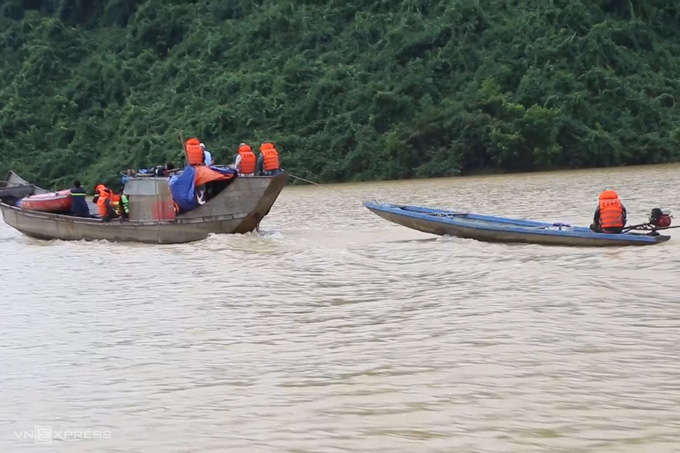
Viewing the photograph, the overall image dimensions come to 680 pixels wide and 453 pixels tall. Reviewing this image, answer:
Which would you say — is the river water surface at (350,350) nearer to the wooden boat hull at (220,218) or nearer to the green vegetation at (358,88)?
the wooden boat hull at (220,218)

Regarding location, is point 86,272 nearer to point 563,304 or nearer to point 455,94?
point 563,304

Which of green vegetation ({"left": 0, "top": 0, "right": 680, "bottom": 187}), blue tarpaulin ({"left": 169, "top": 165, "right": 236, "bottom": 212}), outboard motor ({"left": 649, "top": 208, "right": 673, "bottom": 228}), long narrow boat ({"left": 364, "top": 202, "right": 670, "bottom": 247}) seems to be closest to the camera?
long narrow boat ({"left": 364, "top": 202, "right": 670, "bottom": 247})

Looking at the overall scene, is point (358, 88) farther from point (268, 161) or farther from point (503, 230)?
point (503, 230)

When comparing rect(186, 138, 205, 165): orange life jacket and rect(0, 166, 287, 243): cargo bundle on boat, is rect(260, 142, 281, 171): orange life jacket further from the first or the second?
rect(186, 138, 205, 165): orange life jacket

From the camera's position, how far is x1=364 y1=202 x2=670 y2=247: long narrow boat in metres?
12.5

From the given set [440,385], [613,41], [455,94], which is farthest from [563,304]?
[613,41]

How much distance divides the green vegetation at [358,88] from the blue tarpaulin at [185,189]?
16851 mm

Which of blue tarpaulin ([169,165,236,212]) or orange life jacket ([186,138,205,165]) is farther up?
orange life jacket ([186,138,205,165])

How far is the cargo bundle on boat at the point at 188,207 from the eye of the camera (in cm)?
1620

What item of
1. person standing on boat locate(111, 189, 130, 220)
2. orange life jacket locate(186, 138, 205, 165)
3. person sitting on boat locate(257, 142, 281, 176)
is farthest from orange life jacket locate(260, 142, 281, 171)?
person standing on boat locate(111, 189, 130, 220)

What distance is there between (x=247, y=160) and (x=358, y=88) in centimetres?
1907

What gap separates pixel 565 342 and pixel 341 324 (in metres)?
2.05

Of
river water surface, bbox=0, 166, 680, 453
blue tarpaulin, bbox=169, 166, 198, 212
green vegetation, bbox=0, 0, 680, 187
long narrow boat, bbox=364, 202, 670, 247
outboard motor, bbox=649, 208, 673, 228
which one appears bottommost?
river water surface, bbox=0, 166, 680, 453

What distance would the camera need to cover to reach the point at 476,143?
32594 mm
